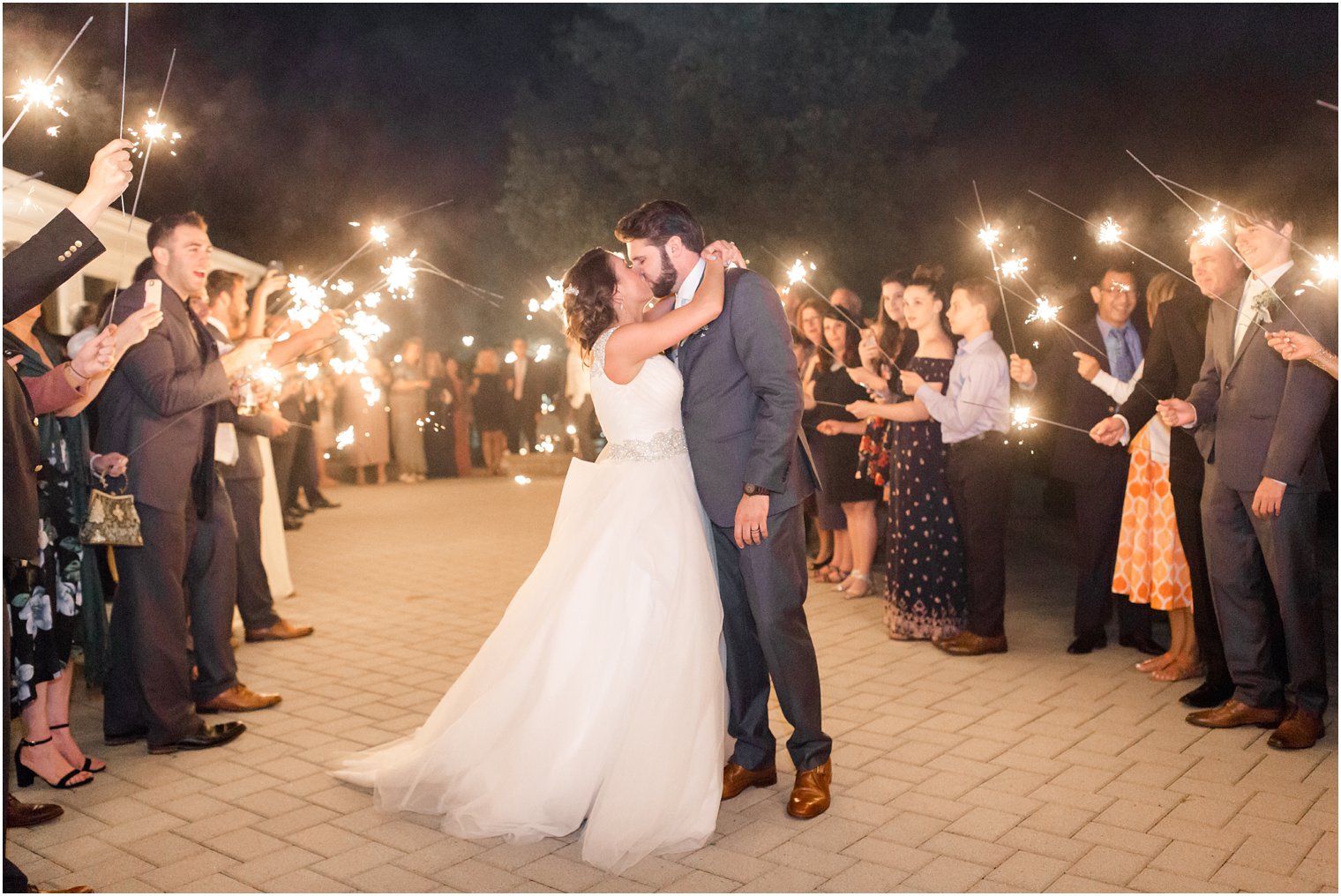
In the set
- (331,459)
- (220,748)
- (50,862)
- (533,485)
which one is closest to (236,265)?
(331,459)

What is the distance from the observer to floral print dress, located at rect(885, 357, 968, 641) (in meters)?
6.36

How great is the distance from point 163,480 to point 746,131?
724 inches

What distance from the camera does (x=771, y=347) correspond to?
12.9ft

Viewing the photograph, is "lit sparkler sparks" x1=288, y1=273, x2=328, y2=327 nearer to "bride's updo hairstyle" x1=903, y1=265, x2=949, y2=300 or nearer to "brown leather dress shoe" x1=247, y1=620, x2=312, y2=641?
"brown leather dress shoe" x1=247, y1=620, x2=312, y2=641

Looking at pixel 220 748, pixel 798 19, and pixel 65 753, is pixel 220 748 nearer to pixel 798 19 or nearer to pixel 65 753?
pixel 65 753

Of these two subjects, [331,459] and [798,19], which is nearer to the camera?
[331,459]

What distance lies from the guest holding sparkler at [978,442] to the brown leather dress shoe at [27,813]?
4.47 m

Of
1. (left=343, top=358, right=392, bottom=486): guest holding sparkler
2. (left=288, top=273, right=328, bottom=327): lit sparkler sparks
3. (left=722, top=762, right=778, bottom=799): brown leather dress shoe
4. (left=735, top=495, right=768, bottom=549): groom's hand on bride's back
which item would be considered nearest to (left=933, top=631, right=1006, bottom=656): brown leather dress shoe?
(left=722, top=762, right=778, bottom=799): brown leather dress shoe

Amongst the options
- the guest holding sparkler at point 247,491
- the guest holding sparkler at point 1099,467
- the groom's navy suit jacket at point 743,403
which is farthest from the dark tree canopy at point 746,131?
the groom's navy suit jacket at point 743,403

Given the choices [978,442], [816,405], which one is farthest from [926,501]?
[816,405]

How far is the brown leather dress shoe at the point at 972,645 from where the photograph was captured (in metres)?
6.18

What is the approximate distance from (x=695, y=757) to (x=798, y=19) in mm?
22722

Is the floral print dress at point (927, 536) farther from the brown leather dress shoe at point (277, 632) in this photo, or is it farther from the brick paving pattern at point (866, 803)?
the brown leather dress shoe at point (277, 632)

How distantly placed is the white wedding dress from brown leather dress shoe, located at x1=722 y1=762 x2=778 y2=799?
1.44 feet
